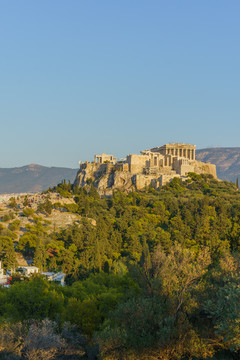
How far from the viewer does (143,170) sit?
93375 millimetres

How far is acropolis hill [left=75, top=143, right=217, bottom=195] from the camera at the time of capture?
290 feet

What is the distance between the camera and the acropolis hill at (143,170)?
88.3m

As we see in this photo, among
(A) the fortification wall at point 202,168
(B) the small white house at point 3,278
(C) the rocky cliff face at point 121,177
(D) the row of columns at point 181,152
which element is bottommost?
(B) the small white house at point 3,278

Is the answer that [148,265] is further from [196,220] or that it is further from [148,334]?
[196,220]

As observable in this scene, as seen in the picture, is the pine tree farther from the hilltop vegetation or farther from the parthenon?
the parthenon

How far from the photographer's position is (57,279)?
4106 centimetres

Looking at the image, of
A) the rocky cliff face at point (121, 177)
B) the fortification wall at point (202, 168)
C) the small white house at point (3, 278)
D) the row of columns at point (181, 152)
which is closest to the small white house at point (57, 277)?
the small white house at point (3, 278)

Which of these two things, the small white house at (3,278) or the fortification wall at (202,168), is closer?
the small white house at (3,278)

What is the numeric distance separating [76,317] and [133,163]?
228ft

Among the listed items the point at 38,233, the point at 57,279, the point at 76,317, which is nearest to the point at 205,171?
the point at 38,233

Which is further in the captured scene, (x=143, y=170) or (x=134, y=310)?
(x=143, y=170)

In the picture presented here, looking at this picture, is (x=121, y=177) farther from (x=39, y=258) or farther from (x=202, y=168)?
(x=39, y=258)

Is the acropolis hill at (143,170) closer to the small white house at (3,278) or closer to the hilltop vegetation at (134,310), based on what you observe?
the hilltop vegetation at (134,310)

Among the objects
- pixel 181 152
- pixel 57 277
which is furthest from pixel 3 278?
pixel 181 152
